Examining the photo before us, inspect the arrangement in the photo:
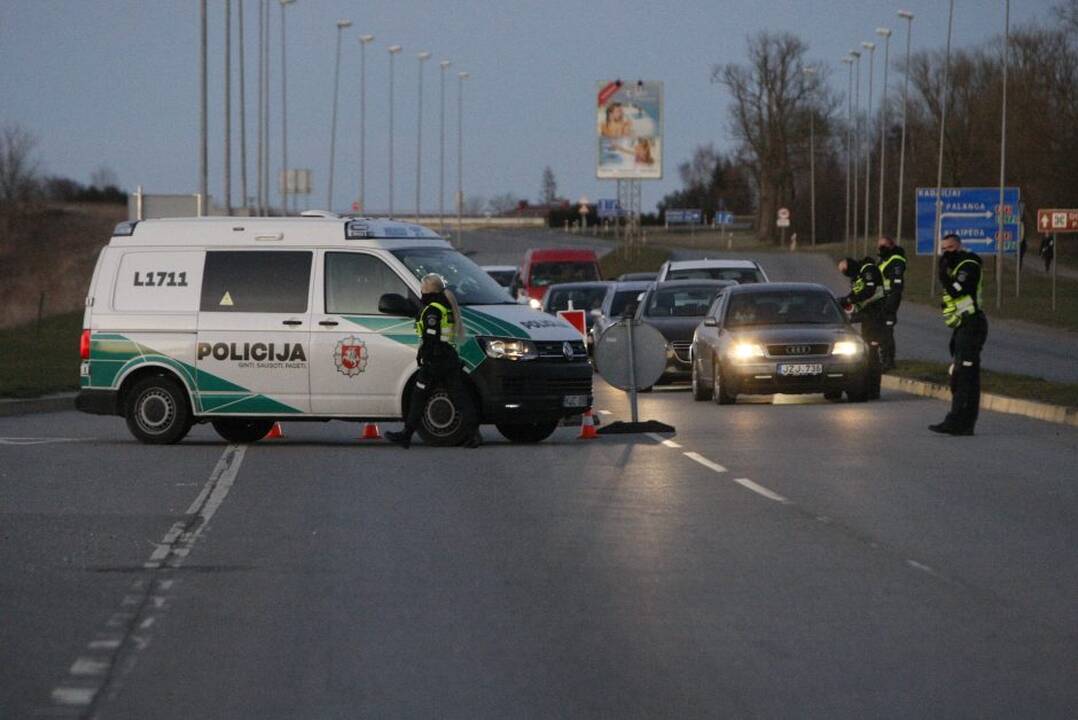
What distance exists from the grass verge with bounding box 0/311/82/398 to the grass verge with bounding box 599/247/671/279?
4271 centimetres

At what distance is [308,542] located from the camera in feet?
38.1

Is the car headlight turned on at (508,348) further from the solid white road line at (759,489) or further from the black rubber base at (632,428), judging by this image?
the solid white road line at (759,489)

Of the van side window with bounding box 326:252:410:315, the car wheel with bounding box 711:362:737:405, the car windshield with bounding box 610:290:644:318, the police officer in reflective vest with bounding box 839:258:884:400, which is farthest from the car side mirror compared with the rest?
the car windshield with bounding box 610:290:644:318

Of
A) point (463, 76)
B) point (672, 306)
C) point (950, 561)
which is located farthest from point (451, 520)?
point (463, 76)

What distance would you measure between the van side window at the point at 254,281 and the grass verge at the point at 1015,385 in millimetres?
8163

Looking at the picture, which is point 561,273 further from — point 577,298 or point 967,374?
point 967,374

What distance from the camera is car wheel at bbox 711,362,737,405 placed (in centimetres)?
2461

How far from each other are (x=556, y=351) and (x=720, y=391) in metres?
6.35

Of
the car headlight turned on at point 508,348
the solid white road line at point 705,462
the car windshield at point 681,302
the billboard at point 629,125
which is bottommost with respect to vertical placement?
the solid white road line at point 705,462

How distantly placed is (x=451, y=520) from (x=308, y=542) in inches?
52.7

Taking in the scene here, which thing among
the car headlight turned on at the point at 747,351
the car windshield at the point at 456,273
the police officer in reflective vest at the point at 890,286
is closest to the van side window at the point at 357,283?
the car windshield at the point at 456,273

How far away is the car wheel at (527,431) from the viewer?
1945 cm

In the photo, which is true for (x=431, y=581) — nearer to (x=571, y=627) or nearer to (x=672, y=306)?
(x=571, y=627)

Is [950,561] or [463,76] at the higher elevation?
[463,76]
